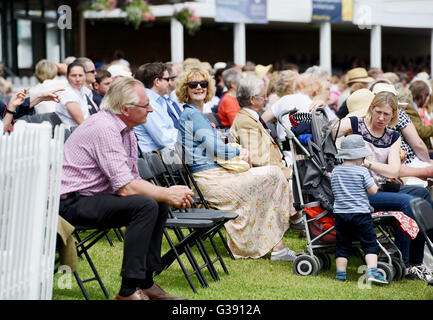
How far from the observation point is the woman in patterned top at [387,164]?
6559 millimetres

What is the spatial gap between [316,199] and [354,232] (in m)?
0.51

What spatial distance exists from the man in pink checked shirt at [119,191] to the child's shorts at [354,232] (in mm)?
1446

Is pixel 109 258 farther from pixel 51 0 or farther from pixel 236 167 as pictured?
pixel 51 0

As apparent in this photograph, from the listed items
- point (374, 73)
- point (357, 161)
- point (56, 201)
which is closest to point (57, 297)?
point (56, 201)

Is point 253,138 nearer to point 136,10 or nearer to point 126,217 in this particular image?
point 126,217

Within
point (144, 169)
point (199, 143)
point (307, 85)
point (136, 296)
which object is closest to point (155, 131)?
point (199, 143)

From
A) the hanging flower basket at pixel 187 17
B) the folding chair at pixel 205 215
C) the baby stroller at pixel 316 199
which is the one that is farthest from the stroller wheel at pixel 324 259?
the hanging flower basket at pixel 187 17

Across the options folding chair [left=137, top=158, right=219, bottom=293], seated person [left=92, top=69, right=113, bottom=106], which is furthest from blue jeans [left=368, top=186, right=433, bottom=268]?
seated person [left=92, top=69, right=113, bottom=106]

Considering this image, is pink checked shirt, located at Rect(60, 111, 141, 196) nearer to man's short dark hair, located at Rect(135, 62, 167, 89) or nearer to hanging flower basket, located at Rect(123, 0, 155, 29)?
man's short dark hair, located at Rect(135, 62, 167, 89)

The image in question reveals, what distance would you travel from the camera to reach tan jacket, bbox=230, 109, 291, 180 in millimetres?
7652

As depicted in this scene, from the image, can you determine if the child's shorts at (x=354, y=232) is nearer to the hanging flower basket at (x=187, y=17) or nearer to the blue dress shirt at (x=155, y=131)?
the blue dress shirt at (x=155, y=131)

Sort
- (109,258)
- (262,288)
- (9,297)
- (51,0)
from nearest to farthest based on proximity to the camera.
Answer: (9,297)
(262,288)
(109,258)
(51,0)

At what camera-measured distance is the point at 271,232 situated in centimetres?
728

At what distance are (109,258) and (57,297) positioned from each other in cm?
150
